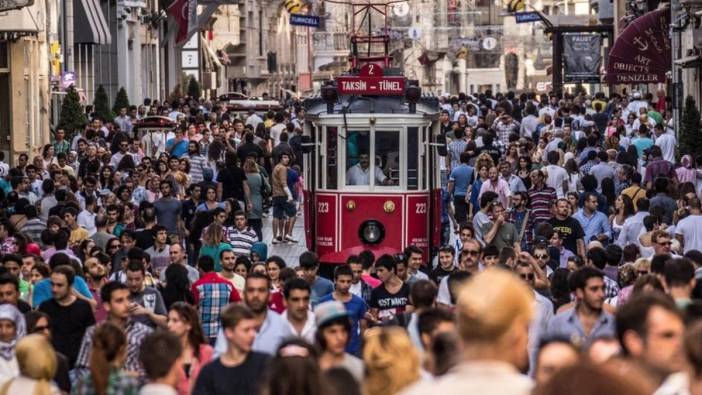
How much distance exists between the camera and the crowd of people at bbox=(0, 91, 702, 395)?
7934 millimetres

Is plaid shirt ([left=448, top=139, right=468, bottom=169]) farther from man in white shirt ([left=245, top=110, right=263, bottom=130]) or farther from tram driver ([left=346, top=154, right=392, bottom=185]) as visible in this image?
tram driver ([left=346, top=154, right=392, bottom=185])

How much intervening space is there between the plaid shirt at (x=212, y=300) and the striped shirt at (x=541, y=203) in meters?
8.54

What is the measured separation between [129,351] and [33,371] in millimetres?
2246

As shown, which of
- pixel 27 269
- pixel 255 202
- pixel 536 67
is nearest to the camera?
pixel 27 269

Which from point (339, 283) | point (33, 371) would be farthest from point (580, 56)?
point (33, 371)

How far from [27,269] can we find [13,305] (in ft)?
8.60

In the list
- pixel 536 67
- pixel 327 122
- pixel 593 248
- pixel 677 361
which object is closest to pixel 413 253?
pixel 593 248

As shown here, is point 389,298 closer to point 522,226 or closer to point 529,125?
point 522,226

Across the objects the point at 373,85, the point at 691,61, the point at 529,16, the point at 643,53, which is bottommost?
the point at 373,85

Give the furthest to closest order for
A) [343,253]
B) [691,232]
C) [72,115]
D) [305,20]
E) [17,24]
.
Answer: [305,20], [72,115], [17,24], [343,253], [691,232]

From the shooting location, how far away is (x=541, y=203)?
2430cm

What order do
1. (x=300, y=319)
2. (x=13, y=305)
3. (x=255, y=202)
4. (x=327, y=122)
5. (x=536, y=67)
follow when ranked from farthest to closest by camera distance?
(x=536, y=67)
(x=255, y=202)
(x=327, y=122)
(x=13, y=305)
(x=300, y=319)

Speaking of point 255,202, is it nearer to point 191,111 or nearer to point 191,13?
point 191,111

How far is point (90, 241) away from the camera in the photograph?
19.7m
